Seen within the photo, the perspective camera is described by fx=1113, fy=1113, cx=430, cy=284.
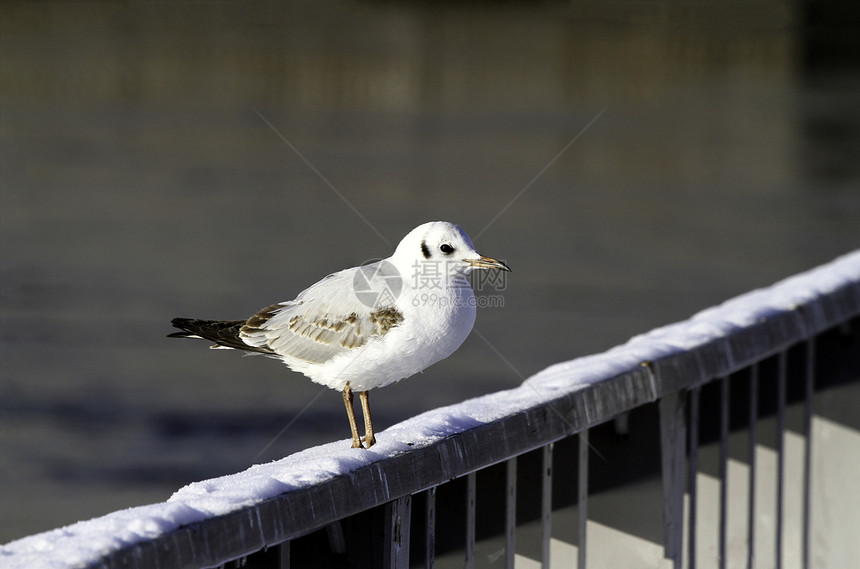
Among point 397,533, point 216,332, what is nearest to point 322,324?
point 216,332

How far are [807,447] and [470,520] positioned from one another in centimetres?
149

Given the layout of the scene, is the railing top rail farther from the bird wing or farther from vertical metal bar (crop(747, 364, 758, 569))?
the bird wing

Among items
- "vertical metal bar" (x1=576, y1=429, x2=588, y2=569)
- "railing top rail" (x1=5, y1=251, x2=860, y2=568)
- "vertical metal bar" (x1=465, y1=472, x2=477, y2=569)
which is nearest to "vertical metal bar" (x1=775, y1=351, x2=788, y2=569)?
"railing top rail" (x1=5, y1=251, x2=860, y2=568)

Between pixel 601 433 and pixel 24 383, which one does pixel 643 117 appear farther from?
pixel 601 433

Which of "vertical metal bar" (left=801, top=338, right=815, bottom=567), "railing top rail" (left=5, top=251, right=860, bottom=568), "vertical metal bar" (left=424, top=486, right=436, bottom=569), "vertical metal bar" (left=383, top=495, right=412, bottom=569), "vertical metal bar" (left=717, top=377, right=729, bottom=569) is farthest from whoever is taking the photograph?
"vertical metal bar" (left=801, top=338, right=815, bottom=567)

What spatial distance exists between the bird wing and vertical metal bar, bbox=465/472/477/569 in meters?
0.50

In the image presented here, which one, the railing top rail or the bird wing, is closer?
the railing top rail

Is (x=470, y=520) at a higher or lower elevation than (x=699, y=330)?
lower

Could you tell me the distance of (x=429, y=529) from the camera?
2.12 metres

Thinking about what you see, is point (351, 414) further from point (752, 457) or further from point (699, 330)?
point (752, 457)

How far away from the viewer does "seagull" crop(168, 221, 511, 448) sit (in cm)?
252

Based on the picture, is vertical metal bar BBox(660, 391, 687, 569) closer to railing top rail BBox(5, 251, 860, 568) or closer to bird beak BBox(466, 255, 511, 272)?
railing top rail BBox(5, 251, 860, 568)

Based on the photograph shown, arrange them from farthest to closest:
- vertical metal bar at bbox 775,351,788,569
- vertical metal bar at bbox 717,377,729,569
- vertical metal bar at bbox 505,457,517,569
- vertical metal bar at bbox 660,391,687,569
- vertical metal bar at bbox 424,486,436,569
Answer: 1. vertical metal bar at bbox 775,351,788,569
2. vertical metal bar at bbox 717,377,729,569
3. vertical metal bar at bbox 660,391,687,569
4. vertical metal bar at bbox 505,457,517,569
5. vertical metal bar at bbox 424,486,436,569

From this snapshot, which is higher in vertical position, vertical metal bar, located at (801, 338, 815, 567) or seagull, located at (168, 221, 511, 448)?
seagull, located at (168, 221, 511, 448)
